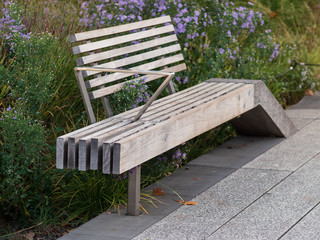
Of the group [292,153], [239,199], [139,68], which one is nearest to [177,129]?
[239,199]

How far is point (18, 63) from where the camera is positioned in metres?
4.11

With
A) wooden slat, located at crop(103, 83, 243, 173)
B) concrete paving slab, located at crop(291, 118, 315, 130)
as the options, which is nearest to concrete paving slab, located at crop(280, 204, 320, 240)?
wooden slat, located at crop(103, 83, 243, 173)

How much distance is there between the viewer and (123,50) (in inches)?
184

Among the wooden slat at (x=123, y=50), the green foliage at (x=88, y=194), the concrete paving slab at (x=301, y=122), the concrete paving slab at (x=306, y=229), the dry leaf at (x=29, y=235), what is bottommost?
the concrete paving slab at (x=306, y=229)

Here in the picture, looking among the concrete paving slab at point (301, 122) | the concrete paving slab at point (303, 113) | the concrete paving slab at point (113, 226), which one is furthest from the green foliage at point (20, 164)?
the concrete paving slab at point (303, 113)

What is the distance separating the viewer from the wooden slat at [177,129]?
3371 mm

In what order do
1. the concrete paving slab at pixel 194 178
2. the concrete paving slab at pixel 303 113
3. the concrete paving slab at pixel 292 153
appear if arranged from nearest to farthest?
the concrete paving slab at pixel 194 178
the concrete paving slab at pixel 292 153
the concrete paving slab at pixel 303 113

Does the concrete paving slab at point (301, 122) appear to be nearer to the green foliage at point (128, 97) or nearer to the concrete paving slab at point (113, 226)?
the green foliage at point (128, 97)

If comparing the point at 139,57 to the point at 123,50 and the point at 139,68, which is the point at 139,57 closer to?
the point at 139,68

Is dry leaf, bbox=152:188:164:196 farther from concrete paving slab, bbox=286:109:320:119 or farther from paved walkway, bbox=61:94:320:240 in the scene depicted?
concrete paving slab, bbox=286:109:320:119

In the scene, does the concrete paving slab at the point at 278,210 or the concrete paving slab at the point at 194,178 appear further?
the concrete paving slab at the point at 194,178

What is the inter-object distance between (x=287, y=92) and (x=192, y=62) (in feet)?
5.24

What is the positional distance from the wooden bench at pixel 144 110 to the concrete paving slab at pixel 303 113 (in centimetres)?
81

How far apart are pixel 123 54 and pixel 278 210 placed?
1785 millimetres
